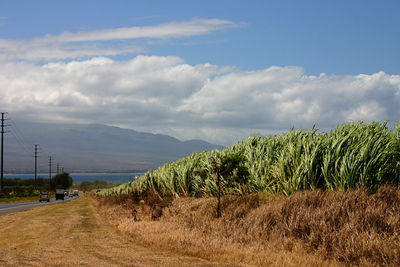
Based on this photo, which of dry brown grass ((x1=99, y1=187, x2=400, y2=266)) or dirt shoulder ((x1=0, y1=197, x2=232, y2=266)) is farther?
dirt shoulder ((x1=0, y1=197, x2=232, y2=266))

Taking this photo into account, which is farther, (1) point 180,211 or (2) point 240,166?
(1) point 180,211

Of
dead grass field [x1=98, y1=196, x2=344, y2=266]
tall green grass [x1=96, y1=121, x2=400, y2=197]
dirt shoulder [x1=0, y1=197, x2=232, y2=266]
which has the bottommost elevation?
dirt shoulder [x1=0, y1=197, x2=232, y2=266]

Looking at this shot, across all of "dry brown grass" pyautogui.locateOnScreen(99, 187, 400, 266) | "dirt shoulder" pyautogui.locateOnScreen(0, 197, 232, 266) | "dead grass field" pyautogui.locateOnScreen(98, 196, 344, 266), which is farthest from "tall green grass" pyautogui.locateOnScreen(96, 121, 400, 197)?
"dirt shoulder" pyautogui.locateOnScreen(0, 197, 232, 266)

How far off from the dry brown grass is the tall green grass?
607mm

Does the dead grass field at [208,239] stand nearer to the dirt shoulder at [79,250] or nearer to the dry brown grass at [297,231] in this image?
the dry brown grass at [297,231]

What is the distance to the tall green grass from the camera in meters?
10.6

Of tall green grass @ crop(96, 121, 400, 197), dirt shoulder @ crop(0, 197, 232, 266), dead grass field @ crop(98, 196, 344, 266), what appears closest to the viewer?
dead grass field @ crop(98, 196, 344, 266)

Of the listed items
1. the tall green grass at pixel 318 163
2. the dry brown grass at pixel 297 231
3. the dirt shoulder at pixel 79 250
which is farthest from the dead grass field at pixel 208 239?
the tall green grass at pixel 318 163

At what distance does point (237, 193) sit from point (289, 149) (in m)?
2.48

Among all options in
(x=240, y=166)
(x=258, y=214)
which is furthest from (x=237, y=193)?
(x=258, y=214)

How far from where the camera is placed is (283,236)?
928cm

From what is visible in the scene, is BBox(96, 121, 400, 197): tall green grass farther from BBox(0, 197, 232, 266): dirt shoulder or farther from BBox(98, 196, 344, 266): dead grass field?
BBox(0, 197, 232, 266): dirt shoulder

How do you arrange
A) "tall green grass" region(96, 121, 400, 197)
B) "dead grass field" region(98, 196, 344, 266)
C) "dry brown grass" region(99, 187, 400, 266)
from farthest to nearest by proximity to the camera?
"tall green grass" region(96, 121, 400, 197), "dead grass field" region(98, 196, 344, 266), "dry brown grass" region(99, 187, 400, 266)

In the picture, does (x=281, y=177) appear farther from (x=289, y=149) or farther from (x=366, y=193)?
(x=366, y=193)
